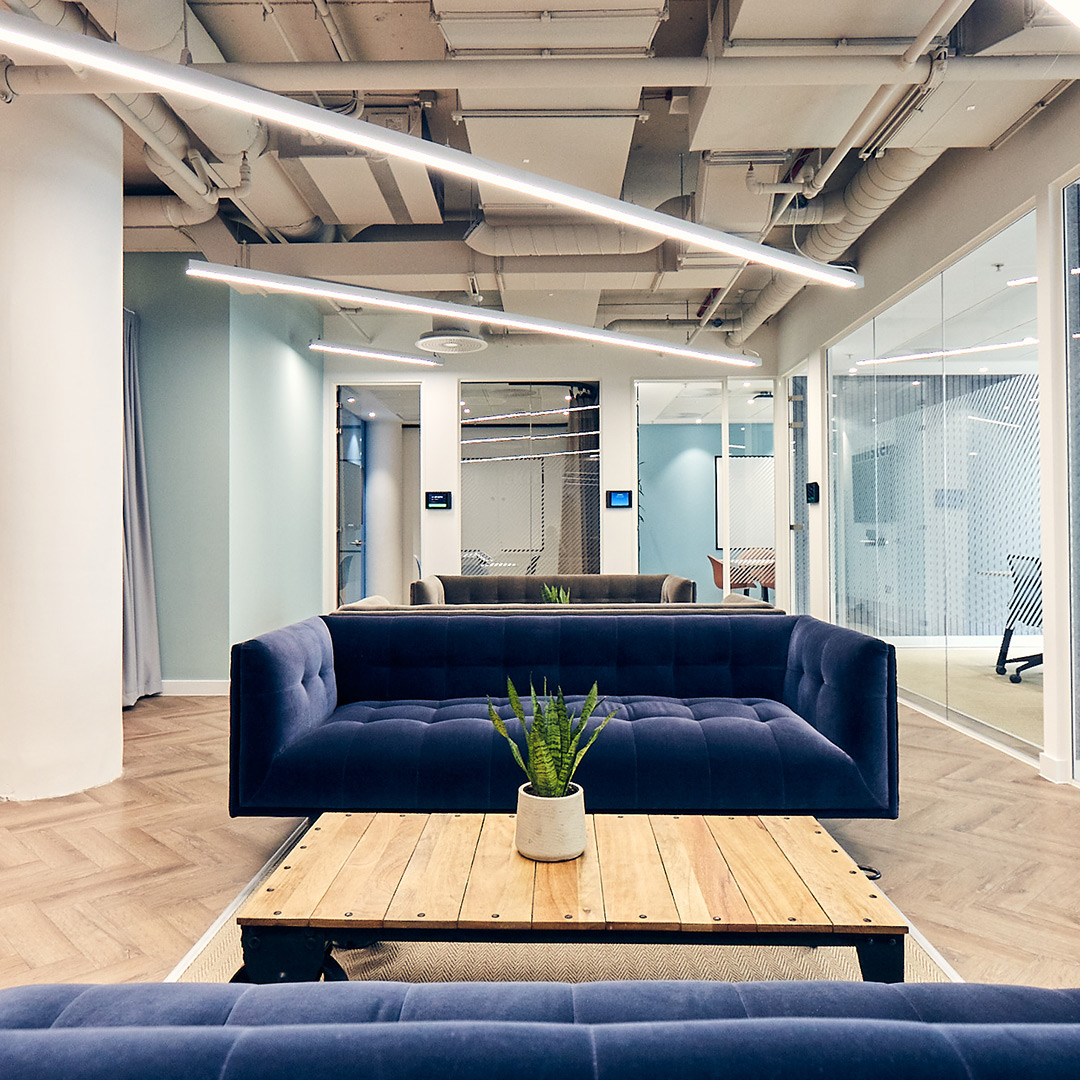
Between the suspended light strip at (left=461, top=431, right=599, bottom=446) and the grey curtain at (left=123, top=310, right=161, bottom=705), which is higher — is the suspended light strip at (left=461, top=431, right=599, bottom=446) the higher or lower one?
the higher one

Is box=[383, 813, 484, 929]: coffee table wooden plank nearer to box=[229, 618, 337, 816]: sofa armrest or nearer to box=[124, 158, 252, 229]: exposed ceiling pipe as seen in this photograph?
box=[229, 618, 337, 816]: sofa armrest

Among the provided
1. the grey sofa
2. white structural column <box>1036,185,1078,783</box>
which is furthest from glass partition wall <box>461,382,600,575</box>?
white structural column <box>1036,185,1078,783</box>

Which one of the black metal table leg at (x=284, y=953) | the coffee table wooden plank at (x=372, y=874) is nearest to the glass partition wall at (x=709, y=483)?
the coffee table wooden plank at (x=372, y=874)

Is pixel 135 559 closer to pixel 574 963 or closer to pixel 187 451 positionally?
pixel 187 451

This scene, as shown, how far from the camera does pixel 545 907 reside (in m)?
1.49

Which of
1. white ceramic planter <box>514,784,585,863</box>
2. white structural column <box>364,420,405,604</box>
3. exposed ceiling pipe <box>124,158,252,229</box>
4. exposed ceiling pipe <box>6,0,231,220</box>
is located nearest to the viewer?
white ceramic planter <box>514,784,585,863</box>

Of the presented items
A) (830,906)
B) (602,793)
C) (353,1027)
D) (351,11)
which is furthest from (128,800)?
(351,11)

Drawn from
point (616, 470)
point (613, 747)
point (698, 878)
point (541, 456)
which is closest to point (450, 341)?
point (541, 456)

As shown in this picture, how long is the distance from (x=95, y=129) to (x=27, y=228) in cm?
62

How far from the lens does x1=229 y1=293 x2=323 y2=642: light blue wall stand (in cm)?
581

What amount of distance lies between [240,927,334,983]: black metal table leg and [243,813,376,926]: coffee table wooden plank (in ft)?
0.09

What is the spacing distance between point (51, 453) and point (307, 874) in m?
2.80

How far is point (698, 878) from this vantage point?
63.7 inches

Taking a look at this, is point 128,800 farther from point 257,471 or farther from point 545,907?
point 257,471
